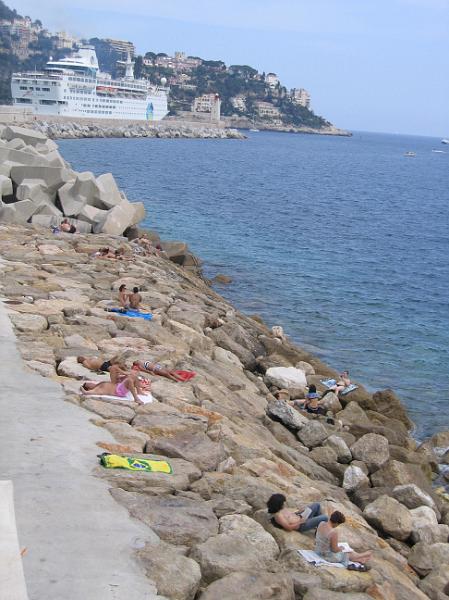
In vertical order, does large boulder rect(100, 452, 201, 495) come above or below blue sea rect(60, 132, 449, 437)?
above

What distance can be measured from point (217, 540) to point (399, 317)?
1705cm

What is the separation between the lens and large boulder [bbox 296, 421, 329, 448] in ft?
35.3

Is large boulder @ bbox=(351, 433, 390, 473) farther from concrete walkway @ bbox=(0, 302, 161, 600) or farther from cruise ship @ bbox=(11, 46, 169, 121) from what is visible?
cruise ship @ bbox=(11, 46, 169, 121)

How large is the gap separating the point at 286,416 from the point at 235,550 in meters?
5.43

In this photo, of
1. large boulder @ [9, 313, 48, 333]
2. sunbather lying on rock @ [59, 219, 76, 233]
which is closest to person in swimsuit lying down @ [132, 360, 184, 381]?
large boulder @ [9, 313, 48, 333]

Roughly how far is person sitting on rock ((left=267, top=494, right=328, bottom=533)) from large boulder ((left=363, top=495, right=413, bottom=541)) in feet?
7.17

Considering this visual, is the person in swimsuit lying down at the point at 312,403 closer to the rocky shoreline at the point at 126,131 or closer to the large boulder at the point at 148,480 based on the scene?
the large boulder at the point at 148,480

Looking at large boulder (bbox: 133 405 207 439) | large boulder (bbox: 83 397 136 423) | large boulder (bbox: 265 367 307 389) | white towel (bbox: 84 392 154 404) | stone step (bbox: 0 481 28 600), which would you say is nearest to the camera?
stone step (bbox: 0 481 28 600)

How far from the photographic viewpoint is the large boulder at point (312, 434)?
35.3 ft

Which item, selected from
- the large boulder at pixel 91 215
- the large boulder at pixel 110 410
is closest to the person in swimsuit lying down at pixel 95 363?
the large boulder at pixel 110 410

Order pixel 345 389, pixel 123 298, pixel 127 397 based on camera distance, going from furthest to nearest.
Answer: pixel 345 389 → pixel 123 298 → pixel 127 397

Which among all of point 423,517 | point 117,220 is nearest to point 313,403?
point 423,517

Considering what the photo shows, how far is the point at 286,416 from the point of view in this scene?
36.1ft

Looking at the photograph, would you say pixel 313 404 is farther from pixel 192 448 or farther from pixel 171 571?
pixel 171 571
